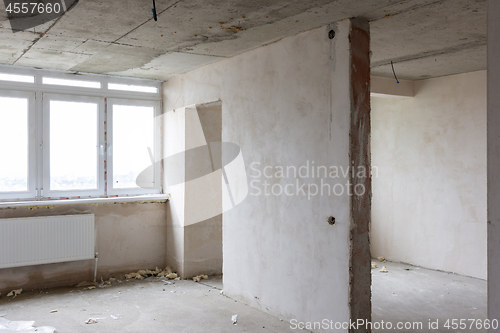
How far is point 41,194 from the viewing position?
5.31m

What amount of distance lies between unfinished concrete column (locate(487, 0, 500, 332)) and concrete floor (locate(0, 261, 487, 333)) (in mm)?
1663

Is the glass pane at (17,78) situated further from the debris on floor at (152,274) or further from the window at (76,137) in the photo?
the debris on floor at (152,274)

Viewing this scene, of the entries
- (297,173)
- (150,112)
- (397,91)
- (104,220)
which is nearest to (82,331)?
(104,220)

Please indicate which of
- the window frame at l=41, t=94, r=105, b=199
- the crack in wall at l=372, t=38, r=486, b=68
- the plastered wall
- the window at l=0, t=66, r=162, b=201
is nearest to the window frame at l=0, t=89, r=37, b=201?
the window at l=0, t=66, r=162, b=201

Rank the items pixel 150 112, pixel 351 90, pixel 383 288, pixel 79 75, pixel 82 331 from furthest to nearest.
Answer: pixel 150 112 → pixel 79 75 → pixel 383 288 → pixel 82 331 → pixel 351 90

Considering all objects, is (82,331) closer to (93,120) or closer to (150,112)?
(93,120)

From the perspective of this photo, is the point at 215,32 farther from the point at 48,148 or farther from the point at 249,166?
the point at 48,148

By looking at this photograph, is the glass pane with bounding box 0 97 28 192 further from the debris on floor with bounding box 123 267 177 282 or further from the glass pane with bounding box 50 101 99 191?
the debris on floor with bounding box 123 267 177 282

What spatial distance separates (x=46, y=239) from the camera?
5.10 metres

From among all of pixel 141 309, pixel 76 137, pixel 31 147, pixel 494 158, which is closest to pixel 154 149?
pixel 76 137

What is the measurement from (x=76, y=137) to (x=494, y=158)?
4834mm

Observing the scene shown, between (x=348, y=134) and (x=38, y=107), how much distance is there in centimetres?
394

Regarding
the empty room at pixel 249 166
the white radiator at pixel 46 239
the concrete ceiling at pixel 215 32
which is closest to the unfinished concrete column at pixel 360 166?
the empty room at pixel 249 166

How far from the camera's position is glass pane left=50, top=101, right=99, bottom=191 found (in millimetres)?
5410
